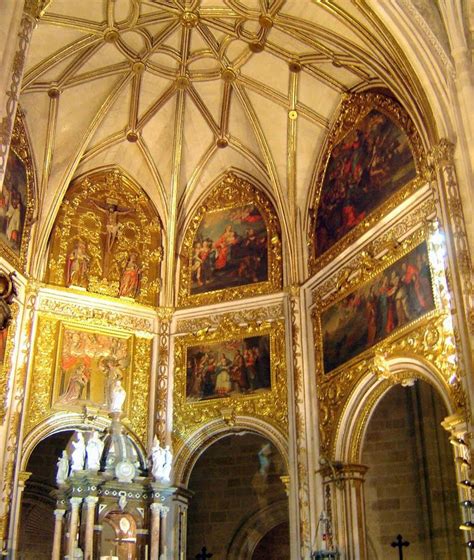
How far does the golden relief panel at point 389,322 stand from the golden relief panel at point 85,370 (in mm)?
3968

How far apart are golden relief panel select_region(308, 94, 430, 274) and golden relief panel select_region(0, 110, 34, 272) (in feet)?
20.7

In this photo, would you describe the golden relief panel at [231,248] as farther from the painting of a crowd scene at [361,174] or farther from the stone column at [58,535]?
the stone column at [58,535]

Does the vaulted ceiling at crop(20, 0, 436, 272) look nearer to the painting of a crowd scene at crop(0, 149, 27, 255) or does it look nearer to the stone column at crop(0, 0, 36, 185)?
the painting of a crowd scene at crop(0, 149, 27, 255)

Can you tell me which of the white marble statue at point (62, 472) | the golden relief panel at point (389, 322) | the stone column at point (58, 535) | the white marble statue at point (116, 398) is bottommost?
the stone column at point (58, 535)

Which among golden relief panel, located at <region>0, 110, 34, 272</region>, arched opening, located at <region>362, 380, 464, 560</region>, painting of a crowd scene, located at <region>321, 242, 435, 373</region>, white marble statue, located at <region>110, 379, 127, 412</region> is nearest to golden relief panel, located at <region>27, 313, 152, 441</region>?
white marble statue, located at <region>110, 379, 127, 412</region>

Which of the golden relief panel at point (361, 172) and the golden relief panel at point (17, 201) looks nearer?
the golden relief panel at point (361, 172)

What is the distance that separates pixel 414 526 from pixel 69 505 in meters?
7.81

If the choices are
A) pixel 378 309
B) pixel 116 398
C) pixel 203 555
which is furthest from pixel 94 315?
pixel 378 309

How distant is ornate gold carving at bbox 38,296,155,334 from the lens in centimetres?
1730

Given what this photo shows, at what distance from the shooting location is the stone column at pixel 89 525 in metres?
13.5

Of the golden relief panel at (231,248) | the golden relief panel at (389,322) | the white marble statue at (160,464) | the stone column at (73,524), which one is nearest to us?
the golden relief panel at (389,322)

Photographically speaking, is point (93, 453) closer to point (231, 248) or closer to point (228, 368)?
point (228, 368)

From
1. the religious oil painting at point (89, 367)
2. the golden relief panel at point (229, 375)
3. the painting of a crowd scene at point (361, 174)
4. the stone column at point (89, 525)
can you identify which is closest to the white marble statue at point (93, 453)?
the stone column at point (89, 525)

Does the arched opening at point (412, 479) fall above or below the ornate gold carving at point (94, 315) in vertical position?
below
